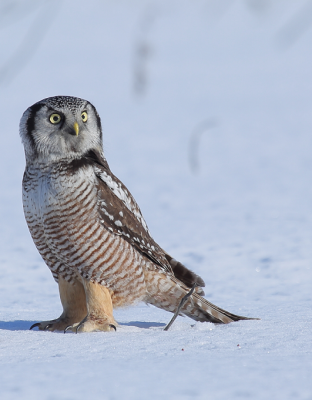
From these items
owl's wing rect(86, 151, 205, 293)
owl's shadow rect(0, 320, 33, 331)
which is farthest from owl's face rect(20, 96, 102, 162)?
owl's shadow rect(0, 320, 33, 331)

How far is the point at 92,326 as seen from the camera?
4.06 m

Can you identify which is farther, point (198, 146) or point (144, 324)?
point (198, 146)

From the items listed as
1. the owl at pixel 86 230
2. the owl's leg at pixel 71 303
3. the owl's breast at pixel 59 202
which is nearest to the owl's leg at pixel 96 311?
the owl at pixel 86 230

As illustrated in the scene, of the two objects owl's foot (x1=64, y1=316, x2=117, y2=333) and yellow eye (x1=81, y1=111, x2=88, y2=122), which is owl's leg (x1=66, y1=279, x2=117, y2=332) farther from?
yellow eye (x1=81, y1=111, x2=88, y2=122)

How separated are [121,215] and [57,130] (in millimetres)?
723

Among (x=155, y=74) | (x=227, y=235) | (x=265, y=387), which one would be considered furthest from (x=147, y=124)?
(x=265, y=387)

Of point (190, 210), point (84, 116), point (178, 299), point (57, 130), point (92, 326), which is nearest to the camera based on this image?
point (92, 326)

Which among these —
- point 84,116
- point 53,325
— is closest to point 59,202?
point 84,116

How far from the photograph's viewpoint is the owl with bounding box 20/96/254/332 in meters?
3.95

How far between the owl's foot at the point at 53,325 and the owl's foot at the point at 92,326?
0.60ft

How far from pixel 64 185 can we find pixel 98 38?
1565 cm

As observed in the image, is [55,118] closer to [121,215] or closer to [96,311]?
[121,215]

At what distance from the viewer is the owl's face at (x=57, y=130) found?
4.16 m

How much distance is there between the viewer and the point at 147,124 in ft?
42.6
